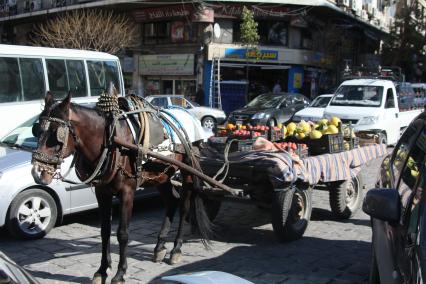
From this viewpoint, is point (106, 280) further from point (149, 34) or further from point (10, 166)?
point (149, 34)

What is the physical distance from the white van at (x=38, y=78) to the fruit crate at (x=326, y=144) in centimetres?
645

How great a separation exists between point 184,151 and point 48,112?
5.95 feet

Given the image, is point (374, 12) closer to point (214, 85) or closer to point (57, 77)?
point (214, 85)

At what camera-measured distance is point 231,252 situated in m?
6.09

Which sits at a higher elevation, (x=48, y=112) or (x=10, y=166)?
(x=48, y=112)

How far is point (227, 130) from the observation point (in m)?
7.84

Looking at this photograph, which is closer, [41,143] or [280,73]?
[41,143]

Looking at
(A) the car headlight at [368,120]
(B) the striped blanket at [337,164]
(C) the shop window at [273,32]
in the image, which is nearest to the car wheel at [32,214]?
(B) the striped blanket at [337,164]

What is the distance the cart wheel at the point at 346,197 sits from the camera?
23.7 feet

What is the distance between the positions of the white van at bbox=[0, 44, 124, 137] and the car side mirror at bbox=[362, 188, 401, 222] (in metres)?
9.16

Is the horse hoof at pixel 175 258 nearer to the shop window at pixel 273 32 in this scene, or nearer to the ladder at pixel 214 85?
the ladder at pixel 214 85

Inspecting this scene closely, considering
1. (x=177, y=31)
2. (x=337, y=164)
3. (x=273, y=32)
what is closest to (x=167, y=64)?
(x=177, y=31)

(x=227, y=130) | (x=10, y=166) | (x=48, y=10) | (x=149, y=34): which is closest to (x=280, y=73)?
(x=149, y=34)

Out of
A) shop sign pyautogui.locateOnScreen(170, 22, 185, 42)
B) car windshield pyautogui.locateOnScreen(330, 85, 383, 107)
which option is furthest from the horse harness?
shop sign pyautogui.locateOnScreen(170, 22, 185, 42)
